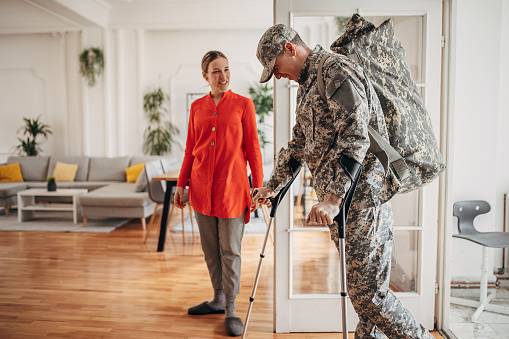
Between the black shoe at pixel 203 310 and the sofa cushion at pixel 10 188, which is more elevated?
the sofa cushion at pixel 10 188

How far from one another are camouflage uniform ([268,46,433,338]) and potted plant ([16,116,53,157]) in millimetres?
7003

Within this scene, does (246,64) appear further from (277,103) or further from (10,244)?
(277,103)

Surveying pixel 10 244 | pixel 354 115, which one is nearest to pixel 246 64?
pixel 10 244

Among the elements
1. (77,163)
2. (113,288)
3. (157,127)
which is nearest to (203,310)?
(113,288)

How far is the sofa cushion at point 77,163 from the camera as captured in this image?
272 inches

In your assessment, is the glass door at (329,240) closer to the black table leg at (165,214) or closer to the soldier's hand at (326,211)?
the soldier's hand at (326,211)

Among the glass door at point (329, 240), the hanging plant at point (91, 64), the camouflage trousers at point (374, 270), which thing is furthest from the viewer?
the hanging plant at point (91, 64)

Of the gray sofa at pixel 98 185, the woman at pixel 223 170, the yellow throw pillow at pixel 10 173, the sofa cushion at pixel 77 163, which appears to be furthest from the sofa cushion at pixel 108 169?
the woman at pixel 223 170

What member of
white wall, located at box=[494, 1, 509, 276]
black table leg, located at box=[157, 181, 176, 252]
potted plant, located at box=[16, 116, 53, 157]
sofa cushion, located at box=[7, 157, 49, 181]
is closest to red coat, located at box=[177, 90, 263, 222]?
black table leg, located at box=[157, 181, 176, 252]

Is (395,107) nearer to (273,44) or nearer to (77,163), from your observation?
(273,44)

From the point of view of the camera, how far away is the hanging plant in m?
7.30

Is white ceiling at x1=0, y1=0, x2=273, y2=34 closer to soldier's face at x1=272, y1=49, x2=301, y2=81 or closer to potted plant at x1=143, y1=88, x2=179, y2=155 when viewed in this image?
potted plant at x1=143, y1=88, x2=179, y2=155

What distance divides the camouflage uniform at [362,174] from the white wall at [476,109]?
1.62 meters

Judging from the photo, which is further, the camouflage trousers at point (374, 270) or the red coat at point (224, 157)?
the red coat at point (224, 157)
